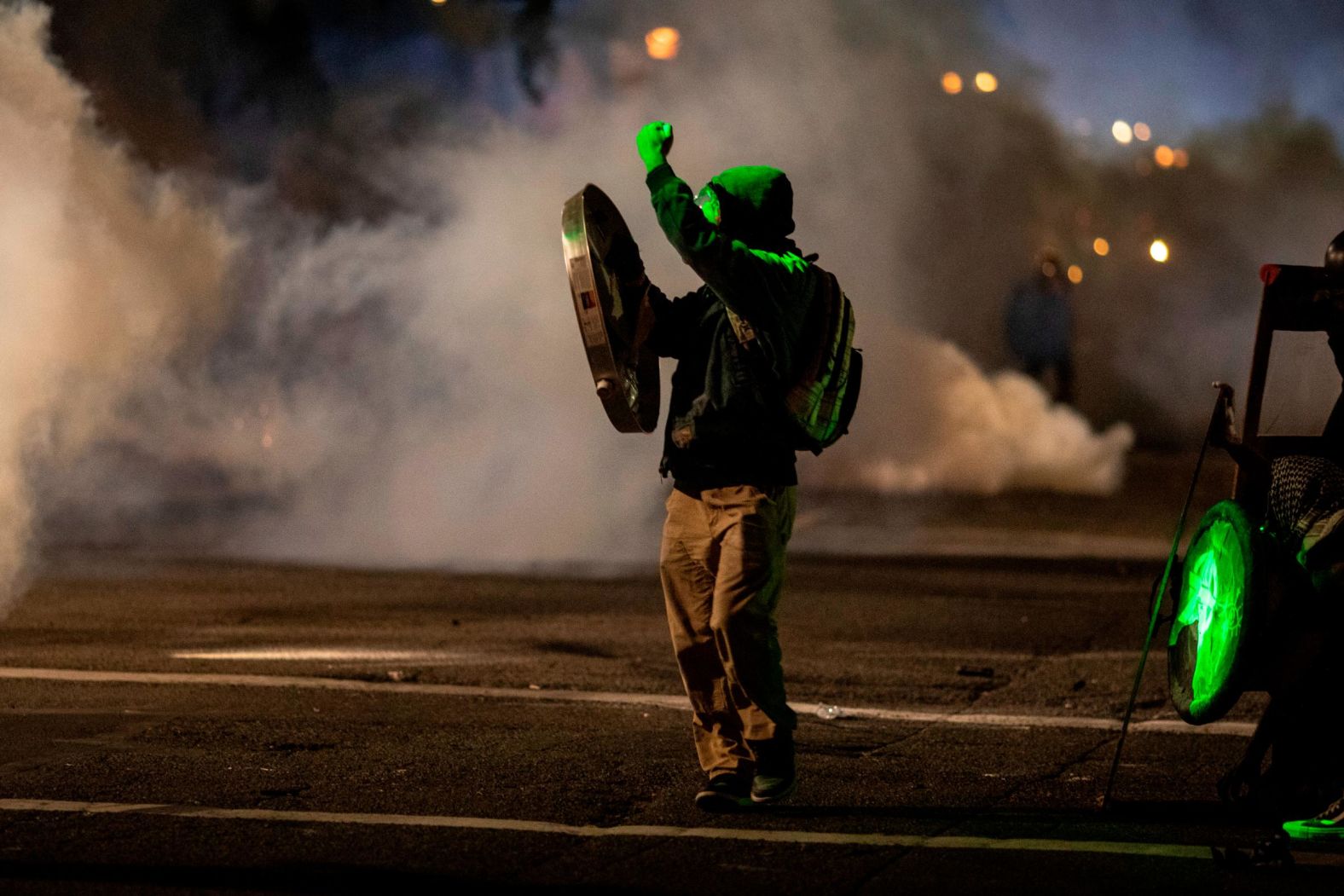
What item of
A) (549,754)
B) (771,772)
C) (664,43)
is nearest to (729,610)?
(771,772)

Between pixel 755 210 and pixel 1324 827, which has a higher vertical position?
pixel 755 210

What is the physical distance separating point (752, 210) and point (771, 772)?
1602 mm

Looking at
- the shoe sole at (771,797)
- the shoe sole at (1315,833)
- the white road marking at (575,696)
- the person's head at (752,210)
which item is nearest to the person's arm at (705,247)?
the person's head at (752,210)

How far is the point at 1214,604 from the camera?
495 cm

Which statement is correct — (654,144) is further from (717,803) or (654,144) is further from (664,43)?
(664,43)

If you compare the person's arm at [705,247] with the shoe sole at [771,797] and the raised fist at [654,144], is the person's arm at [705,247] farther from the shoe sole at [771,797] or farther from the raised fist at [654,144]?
the shoe sole at [771,797]

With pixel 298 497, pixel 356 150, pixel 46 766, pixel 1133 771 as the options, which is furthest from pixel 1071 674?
pixel 356 150

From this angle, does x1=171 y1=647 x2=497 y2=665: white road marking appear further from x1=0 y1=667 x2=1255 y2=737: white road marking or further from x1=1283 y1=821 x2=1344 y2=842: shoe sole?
x1=1283 y1=821 x2=1344 y2=842: shoe sole

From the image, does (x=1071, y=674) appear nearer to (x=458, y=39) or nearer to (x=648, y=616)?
(x=648, y=616)

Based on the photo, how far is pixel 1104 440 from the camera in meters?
21.3

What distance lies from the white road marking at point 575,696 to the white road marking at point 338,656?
1.67 ft

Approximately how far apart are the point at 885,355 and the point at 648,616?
11.6 metres

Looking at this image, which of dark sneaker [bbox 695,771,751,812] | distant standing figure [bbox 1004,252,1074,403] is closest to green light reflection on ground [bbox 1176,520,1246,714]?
dark sneaker [bbox 695,771,751,812]

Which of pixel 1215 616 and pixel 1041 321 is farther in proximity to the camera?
pixel 1041 321
